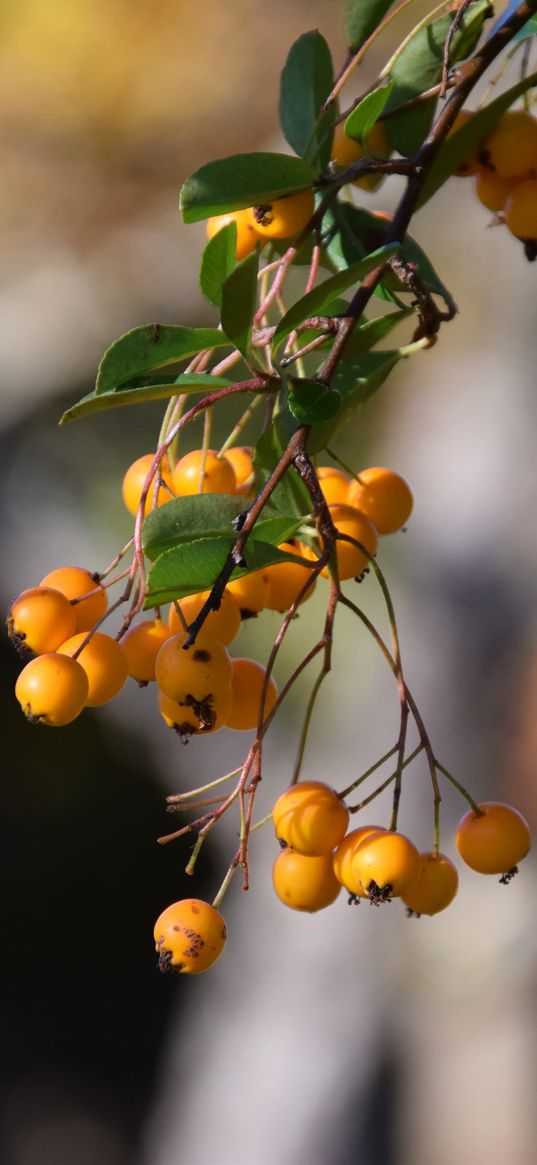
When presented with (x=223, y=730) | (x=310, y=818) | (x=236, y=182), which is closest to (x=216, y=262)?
(x=236, y=182)

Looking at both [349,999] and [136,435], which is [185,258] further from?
[349,999]

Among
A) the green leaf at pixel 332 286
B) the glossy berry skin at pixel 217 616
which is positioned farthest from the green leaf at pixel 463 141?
the glossy berry skin at pixel 217 616

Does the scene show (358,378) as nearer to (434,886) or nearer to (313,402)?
(313,402)

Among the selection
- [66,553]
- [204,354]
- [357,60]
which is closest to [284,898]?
[204,354]

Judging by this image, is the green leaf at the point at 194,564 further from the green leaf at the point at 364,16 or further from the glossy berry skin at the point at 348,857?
the green leaf at the point at 364,16

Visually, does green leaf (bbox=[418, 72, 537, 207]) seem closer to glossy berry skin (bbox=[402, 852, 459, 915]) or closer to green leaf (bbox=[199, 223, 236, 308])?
green leaf (bbox=[199, 223, 236, 308])
